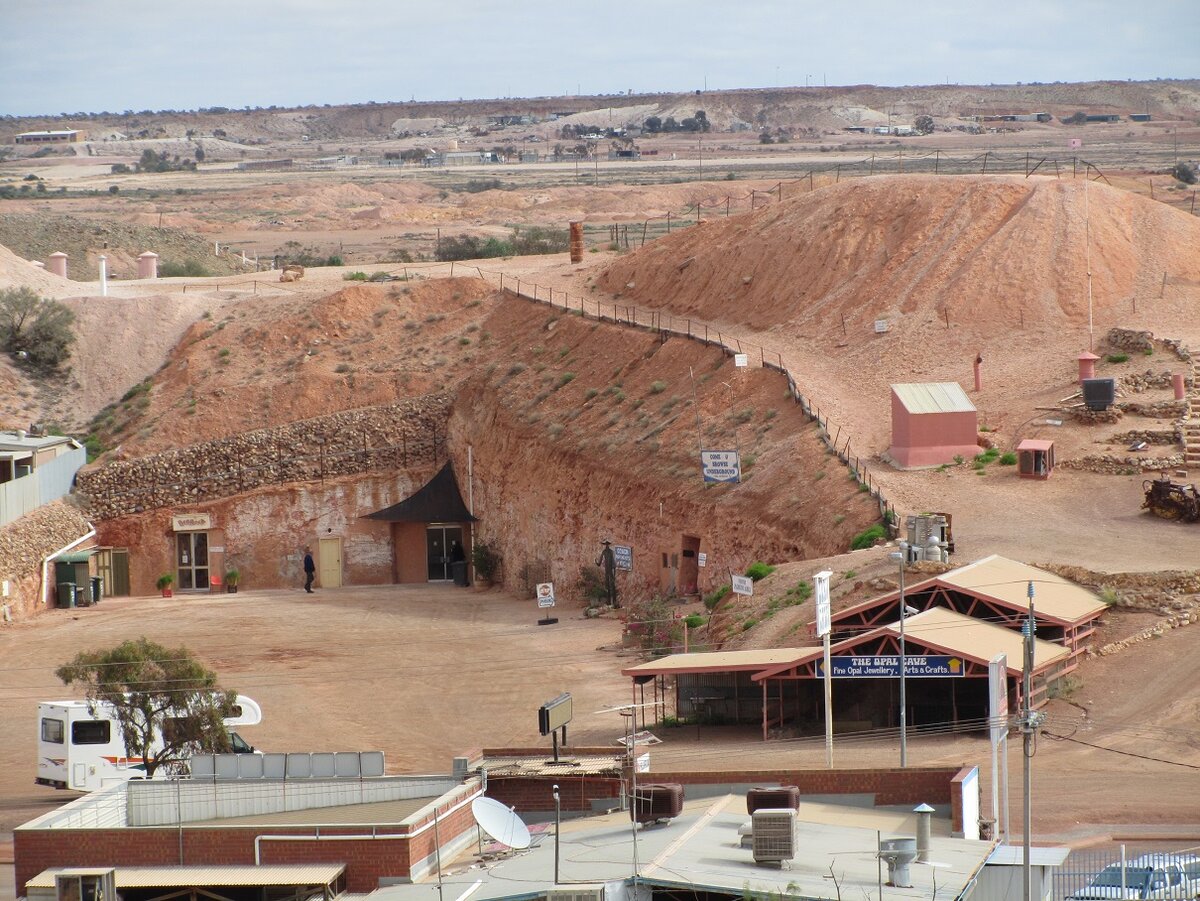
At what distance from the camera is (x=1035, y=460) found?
45094 millimetres

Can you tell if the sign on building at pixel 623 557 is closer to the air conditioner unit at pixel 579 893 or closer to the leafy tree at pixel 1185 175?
the air conditioner unit at pixel 579 893

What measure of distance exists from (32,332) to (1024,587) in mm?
41620

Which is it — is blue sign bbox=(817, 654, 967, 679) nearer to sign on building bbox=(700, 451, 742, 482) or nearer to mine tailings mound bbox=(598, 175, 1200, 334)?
sign on building bbox=(700, 451, 742, 482)

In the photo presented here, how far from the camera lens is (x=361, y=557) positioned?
197ft

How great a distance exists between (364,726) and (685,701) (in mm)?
6903

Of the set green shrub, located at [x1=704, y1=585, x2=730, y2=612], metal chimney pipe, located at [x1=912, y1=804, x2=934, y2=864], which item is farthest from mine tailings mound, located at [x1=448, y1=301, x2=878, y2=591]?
metal chimney pipe, located at [x1=912, y1=804, x2=934, y2=864]

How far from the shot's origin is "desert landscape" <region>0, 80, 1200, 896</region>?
36.6m

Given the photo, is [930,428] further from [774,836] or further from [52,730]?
[774,836]

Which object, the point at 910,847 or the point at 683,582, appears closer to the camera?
the point at 910,847

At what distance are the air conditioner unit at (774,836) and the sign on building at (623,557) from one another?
2906cm

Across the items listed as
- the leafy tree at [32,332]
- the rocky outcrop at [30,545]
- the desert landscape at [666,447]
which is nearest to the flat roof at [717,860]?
the desert landscape at [666,447]

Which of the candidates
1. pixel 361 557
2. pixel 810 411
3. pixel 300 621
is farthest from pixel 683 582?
pixel 361 557

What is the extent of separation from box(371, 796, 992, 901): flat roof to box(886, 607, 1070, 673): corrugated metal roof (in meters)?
9.34

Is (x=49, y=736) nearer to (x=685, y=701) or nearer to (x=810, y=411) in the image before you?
(x=685, y=701)
